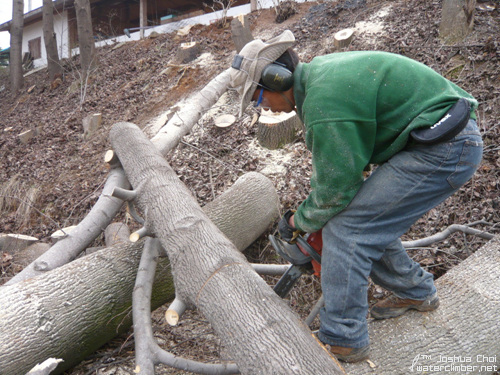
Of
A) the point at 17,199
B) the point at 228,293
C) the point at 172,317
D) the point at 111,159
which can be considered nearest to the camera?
the point at 228,293

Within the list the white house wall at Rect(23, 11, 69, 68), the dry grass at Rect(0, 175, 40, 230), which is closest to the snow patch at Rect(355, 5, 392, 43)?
the dry grass at Rect(0, 175, 40, 230)

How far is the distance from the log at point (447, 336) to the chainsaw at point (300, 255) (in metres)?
0.50

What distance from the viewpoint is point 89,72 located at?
10656 millimetres

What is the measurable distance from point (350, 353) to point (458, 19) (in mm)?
5424

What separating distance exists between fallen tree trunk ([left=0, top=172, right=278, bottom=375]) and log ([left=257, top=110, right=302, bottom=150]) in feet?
8.08

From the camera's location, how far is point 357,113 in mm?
1808

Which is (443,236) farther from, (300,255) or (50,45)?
(50,45)

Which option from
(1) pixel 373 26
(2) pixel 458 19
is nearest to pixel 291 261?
(2) pixel 458 19

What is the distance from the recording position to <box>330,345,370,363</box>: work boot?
Answer: 187 cm

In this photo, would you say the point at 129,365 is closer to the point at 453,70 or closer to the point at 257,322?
the point at 257,322

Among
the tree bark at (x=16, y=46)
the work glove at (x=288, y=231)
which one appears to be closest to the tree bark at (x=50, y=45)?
the tree bark at (x=16, y=46)

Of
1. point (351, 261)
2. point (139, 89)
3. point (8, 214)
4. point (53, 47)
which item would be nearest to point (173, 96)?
point (139, 89)

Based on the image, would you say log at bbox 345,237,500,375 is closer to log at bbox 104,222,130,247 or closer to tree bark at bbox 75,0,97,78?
log at bbox 104,222,130,247

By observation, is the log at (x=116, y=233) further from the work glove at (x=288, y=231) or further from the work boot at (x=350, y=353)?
the work boot at (x=350, y=353)
